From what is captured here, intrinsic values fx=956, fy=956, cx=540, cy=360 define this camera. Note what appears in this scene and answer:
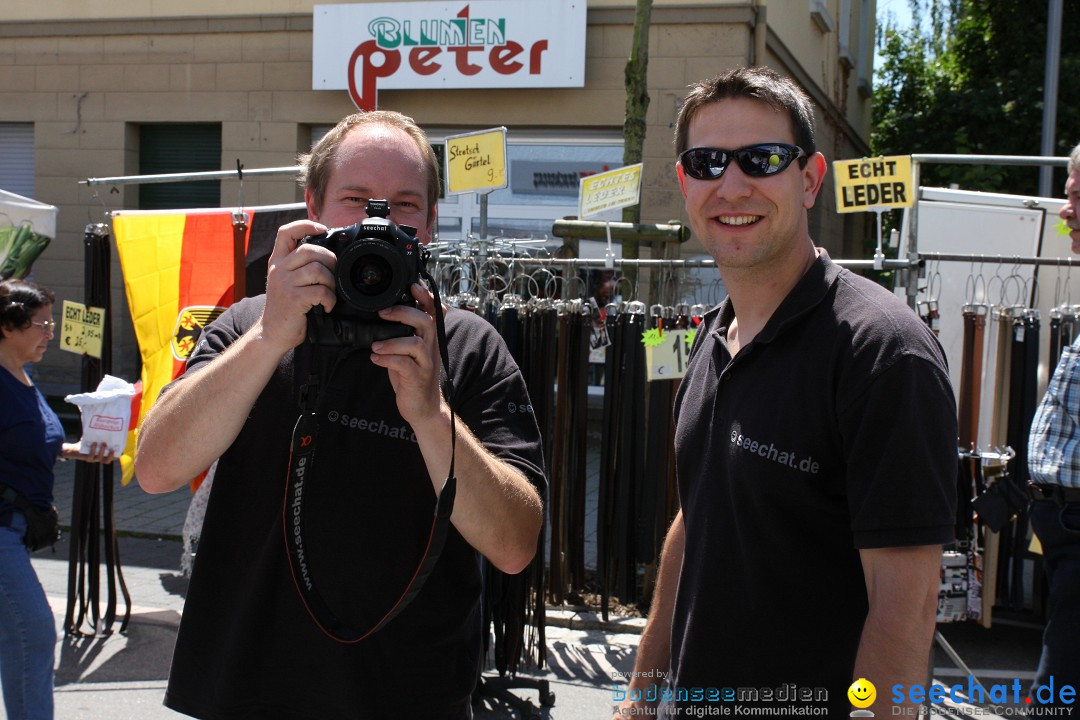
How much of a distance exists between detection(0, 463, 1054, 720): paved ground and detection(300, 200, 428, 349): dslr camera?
9.72 ft

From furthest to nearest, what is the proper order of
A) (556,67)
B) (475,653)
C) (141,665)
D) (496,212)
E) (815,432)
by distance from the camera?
1. (496,212)
2. (556,67)
3. (141,665)
4. (475,653)
5. (815,432)

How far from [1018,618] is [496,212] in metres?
6.56

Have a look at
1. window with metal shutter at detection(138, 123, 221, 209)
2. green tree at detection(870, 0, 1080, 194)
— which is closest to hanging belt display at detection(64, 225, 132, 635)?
window with metal shutter at detection(138, 123, 221, 209)

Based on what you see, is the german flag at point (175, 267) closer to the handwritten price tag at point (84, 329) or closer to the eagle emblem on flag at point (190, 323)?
the eagle emblem on flag at point (190, 323)

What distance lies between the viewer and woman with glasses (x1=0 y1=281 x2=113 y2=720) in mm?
3248

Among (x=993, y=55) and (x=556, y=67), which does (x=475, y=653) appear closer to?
(x=556, y=67)

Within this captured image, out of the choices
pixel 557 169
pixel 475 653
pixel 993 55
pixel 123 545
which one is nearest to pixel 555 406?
pixel 475 653

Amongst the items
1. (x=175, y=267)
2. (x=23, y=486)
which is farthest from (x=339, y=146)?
(x=175, y=267)

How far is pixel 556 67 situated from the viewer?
9.24 m

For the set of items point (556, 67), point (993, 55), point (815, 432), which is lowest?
point (815, 432)

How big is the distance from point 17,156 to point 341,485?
37.1 feet

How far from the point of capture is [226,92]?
1038 cm

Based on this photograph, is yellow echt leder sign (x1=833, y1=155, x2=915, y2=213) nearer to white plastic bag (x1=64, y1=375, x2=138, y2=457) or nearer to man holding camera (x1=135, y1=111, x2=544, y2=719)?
man holding camera (x1=135, y1=111, x2=544, y2=719)

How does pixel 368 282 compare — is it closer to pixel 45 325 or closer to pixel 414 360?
pixel 414 360
